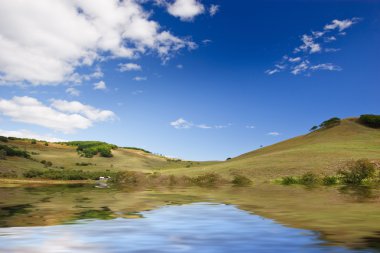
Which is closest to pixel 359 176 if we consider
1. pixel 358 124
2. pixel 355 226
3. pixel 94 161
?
pixel 355 226

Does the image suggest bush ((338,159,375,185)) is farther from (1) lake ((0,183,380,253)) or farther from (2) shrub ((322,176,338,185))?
(1) lake ((0,183,380,253))

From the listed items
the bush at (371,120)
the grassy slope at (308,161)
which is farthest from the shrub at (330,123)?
the grassy slope at (308,161)

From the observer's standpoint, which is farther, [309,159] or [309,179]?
[309,159]

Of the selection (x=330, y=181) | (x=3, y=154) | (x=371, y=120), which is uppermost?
(x=371, y=120)

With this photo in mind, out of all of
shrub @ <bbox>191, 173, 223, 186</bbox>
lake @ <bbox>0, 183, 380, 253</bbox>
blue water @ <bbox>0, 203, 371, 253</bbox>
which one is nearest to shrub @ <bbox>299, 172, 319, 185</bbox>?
shrub @ <bbox>191, 173, 223, 186</bbox>

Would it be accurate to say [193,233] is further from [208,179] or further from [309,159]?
[309,159]

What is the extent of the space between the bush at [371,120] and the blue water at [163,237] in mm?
101009

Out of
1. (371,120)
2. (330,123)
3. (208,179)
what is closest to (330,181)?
(208,179)

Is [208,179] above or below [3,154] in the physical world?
below

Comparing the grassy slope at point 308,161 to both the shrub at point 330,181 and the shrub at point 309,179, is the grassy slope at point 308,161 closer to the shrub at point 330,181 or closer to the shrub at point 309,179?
the shrub at point 309,179

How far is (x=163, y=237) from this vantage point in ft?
30.9

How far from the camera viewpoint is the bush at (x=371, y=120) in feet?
336

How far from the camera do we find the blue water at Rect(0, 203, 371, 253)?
25.8ft

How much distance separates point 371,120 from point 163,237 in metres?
106
